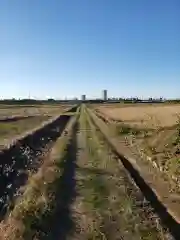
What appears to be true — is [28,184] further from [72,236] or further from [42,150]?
[42,150]

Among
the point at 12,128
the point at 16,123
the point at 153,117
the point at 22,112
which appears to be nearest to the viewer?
the point at 12,128

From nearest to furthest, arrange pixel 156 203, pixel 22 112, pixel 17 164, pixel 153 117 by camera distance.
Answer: pixel 156 203 → pixel 17 164 → pixel 153 117 → pixel 22 112

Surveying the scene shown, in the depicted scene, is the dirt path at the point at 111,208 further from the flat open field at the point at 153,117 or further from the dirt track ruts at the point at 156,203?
the flat open field at the point at 153,117

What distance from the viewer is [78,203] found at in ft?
47.2

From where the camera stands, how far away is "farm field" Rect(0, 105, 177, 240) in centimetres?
1112

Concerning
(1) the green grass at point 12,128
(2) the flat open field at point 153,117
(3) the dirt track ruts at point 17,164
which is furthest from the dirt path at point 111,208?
(2) the flat open field at point 153,117

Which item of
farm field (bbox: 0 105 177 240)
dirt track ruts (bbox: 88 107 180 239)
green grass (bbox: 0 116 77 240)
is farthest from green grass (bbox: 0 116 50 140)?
green grass (bbox: 0 116 77 240)

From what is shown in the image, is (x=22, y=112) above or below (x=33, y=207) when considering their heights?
below

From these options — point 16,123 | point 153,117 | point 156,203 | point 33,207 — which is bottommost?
point 16,123

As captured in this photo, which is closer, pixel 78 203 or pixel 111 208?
pixel 111 208

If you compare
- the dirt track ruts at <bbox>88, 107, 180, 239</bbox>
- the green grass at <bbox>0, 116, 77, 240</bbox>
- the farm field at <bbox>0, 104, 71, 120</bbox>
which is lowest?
the farm field at <bbox>0, 104, 71, 120</bbox>

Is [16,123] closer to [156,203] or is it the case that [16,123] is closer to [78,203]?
[78,203]

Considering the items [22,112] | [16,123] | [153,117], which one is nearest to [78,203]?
[153,117]

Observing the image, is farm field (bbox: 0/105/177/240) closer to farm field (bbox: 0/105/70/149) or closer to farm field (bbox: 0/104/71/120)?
farm field (bbox: 0/105/70/149)
